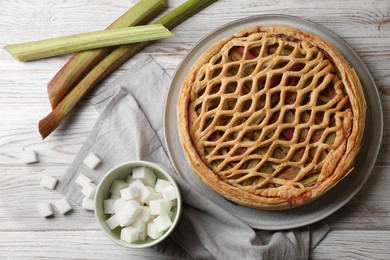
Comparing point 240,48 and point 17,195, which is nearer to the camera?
point 240,48

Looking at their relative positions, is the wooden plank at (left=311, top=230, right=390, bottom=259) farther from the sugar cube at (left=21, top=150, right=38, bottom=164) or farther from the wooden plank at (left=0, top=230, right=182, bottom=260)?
the sugar cube at (left=21, top=150, right=38, bottom=164)

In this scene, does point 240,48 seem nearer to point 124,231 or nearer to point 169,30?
point 169,30

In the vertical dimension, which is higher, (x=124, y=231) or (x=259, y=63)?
(x=259, y=63)

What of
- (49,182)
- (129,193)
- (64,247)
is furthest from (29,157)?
(129,193)

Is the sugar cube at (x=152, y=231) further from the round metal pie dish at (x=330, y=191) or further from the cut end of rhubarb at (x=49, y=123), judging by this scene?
the cut end of rhubarb at (x=49, y=123)

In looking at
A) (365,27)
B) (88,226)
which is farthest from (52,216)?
(365,27)

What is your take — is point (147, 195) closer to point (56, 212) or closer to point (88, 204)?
point (88, 204)

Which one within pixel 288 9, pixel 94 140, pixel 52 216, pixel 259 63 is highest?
pixel 288 9
